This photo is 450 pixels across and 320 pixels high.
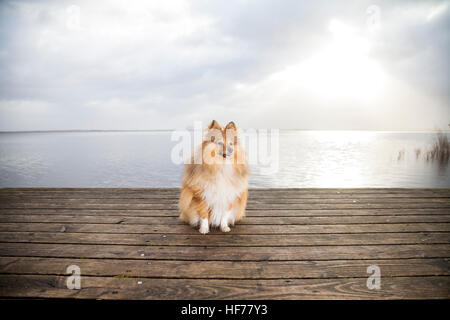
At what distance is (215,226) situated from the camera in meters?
2.94

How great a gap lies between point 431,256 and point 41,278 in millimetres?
3205

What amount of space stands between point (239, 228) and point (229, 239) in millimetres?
316

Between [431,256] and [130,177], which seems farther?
[130,177]

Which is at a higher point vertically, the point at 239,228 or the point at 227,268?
the point at 239,228

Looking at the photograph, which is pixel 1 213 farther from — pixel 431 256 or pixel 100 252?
pixel 431 256

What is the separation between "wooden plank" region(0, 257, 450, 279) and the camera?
6.48 feet

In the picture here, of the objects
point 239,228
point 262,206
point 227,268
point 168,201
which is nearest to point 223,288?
point 227,268

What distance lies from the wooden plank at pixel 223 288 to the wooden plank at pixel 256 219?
115 centimetres

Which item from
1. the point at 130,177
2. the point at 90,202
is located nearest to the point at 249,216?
the point at 90,202

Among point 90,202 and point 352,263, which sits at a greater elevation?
point 90,202

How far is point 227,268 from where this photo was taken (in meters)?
2.06

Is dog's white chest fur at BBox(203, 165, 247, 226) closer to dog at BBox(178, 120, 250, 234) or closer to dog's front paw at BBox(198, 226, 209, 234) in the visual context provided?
dog at BBox(178, 120, 250, 234)

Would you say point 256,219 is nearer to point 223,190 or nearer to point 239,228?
point 239,228
